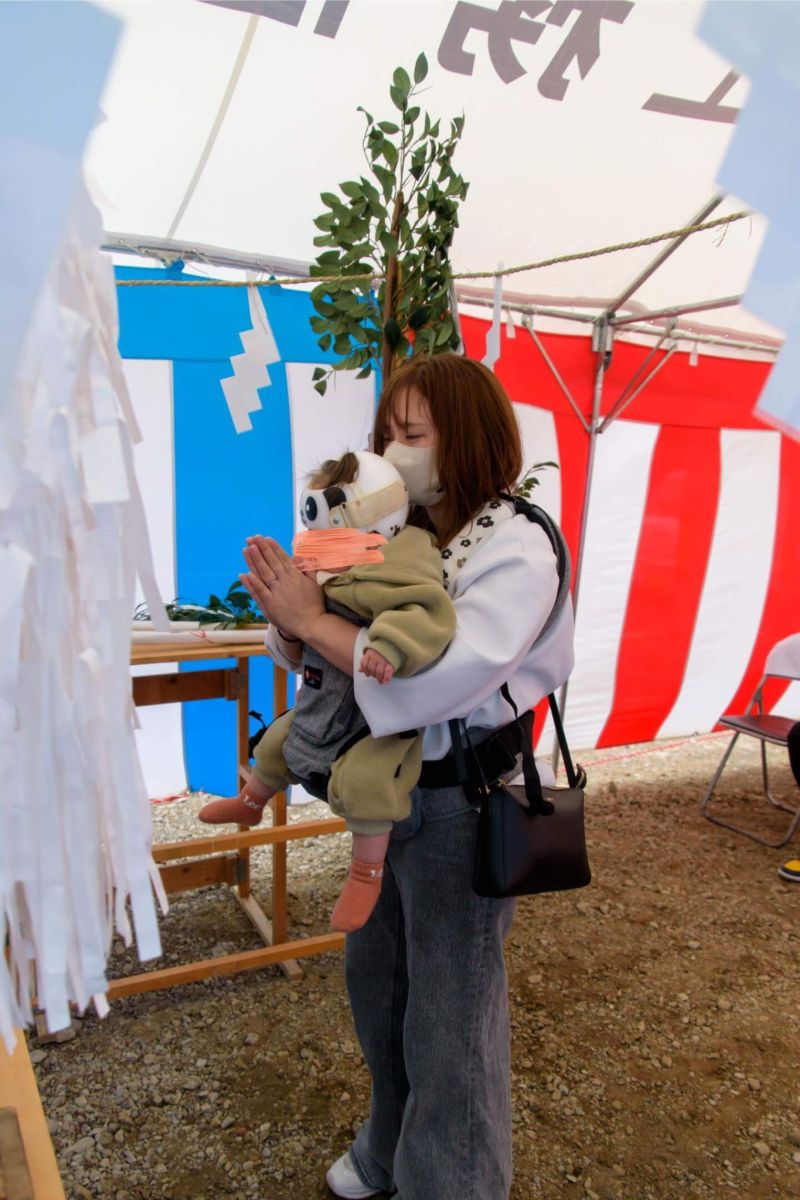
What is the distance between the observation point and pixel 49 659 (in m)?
0.44

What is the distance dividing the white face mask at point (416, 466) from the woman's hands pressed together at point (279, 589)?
0.63 ft

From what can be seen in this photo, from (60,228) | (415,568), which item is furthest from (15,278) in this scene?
(415,568)

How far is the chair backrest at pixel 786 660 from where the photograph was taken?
3.35 meters

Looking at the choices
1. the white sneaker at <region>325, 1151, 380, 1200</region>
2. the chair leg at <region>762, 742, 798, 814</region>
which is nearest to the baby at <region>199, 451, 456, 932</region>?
the white sneaker at <region>325, 1151, 380, 1200</region>

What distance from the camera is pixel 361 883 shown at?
3.55 feet

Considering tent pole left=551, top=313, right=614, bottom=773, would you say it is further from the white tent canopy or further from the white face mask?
the white face mask

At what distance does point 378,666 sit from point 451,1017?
0.48m

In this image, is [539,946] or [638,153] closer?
[539,946]

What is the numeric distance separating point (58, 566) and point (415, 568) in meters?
0.61

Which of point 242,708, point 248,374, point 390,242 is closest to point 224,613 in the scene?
point 242,708

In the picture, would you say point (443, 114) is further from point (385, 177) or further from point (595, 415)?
point (595, 415)

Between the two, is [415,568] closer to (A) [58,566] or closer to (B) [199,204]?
(A) [58,566]

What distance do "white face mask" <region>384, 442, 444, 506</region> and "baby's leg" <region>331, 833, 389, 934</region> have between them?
456 millimetres

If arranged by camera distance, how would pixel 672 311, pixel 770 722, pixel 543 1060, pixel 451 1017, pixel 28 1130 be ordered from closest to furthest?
pixel 28 1130, pixel 451 1017, pixel 543 1060, pixel 672 311, pixel 770 722
